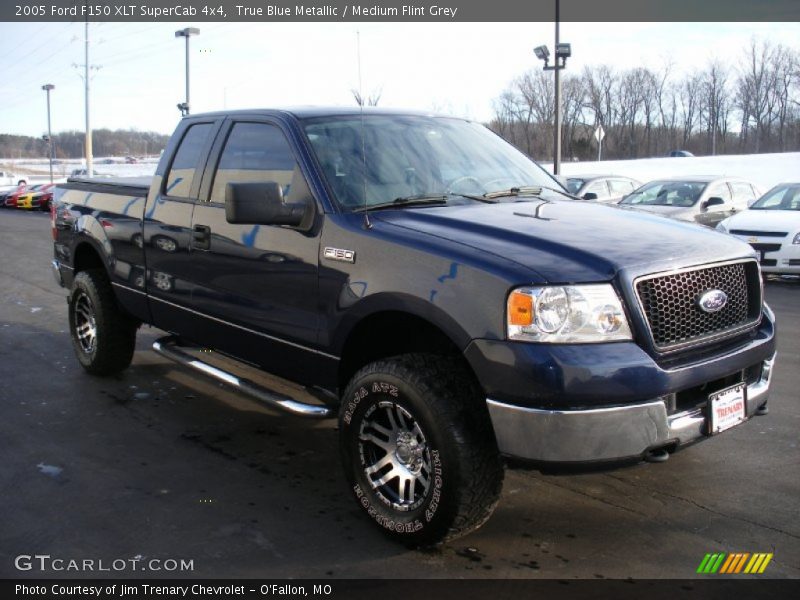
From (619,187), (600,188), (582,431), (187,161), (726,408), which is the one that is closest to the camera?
(582,431)

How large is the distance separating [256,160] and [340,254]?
109 centimetres

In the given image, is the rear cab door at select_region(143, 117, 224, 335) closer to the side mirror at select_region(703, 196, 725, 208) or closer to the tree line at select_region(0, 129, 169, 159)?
the side mirror at select_region(703, 196, 725, 208)

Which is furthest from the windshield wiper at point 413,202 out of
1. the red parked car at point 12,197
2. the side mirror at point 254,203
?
the red parked car at point 12,197

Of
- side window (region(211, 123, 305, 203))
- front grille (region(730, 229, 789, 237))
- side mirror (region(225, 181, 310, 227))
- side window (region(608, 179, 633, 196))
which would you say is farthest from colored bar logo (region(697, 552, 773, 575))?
side window (region(608, 179, 633, 196))

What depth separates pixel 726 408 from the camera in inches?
138

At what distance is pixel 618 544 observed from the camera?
363 centimetres

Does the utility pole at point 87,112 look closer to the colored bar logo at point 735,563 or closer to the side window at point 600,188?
the side window at point 600,188

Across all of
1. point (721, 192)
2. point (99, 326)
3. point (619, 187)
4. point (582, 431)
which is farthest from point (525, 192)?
point (619, 187)

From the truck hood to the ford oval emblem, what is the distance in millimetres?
145

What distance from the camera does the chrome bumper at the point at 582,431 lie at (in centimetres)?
310

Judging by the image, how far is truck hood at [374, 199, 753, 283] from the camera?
3.30 metres

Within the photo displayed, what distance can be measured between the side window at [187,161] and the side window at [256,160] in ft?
0.99

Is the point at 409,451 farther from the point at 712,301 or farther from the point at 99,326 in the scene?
the point at 99,326
